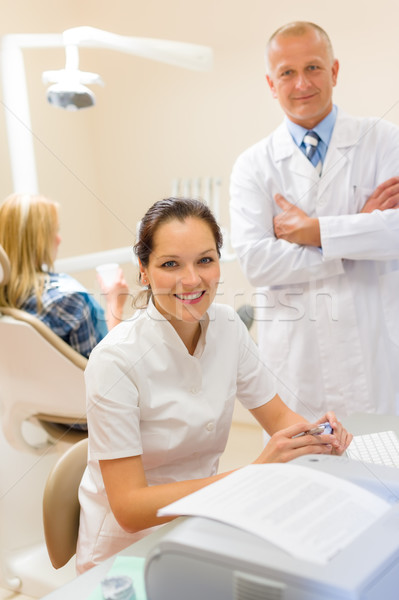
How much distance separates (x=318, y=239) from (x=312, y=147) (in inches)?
11.8

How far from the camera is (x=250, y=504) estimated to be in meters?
Answer: 0.70

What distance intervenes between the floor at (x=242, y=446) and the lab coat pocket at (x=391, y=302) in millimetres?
1126

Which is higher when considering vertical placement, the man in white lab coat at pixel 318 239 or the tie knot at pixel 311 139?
the tie knot at pixel 311 139

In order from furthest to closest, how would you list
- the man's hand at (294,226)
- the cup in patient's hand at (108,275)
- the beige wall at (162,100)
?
the beige wall at (162,100) → the cup in patient's hand at (108,275) → the man's hand at (294,226)

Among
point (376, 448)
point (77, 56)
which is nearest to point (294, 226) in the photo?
point (376, 448)

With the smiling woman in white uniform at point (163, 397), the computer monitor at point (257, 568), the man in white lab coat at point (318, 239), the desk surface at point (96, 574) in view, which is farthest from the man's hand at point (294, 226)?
the computer monitor at point (257, 568)

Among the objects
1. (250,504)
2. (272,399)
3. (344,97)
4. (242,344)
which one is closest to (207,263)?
(242,344)

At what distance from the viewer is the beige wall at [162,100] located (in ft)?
8.52

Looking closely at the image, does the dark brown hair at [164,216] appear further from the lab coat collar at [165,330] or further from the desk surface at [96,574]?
the desk surface at [96,574]

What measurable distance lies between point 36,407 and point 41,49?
6.49ft

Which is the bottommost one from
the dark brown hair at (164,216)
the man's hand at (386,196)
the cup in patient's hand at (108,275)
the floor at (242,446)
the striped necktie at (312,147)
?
the floor at (242,446)

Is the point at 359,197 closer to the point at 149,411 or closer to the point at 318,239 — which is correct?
the point at 318,239

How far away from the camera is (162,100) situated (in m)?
3.21

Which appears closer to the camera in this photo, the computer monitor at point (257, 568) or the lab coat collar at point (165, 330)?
the computer monitor at point (257, 568)
